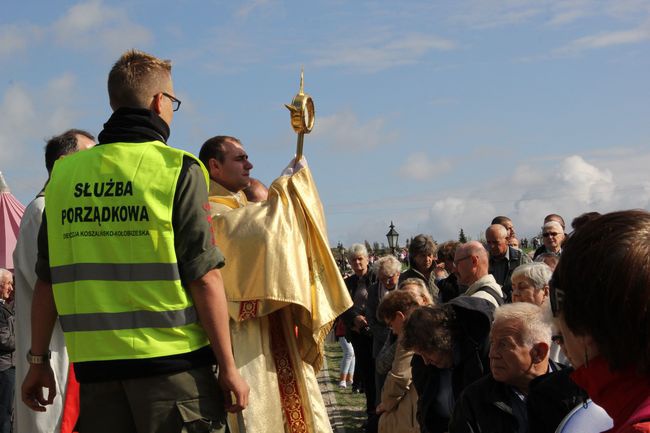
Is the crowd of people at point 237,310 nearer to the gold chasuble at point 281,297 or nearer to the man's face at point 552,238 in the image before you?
the gold chasuble at point 281,297

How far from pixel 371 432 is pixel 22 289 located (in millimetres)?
2897

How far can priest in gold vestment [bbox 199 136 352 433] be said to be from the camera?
209 inches

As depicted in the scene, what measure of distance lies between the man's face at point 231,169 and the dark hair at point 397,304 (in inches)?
59.2

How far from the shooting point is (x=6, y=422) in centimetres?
928

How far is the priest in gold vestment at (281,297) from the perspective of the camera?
5309 millimetres

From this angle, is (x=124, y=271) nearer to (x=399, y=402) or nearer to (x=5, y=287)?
(x=399, y=402)

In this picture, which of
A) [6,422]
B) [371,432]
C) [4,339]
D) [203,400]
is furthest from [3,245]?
[203,400]

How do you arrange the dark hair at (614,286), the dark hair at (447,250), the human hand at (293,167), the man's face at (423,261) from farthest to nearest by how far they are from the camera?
1. the man's face at (423,261)
2. the dark hair at (447,250)
3. the human hand at (293,167)
4. the dark hair at (614,286)

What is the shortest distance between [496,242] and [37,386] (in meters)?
5.87

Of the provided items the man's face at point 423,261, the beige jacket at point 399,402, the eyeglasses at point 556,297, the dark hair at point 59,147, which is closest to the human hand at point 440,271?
the man's face at point 423,261

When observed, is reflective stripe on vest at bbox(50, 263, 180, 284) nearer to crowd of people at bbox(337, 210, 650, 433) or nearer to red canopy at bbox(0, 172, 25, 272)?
crowd of people at bbox(337, 210, 650, 433)

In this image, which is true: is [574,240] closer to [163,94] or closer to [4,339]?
[163,94]

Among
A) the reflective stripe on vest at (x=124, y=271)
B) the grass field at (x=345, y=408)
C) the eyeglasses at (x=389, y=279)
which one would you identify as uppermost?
the reflective stripe on vest at (x=124, y=271)

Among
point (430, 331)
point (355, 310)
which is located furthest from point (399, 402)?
point (355, 310)
